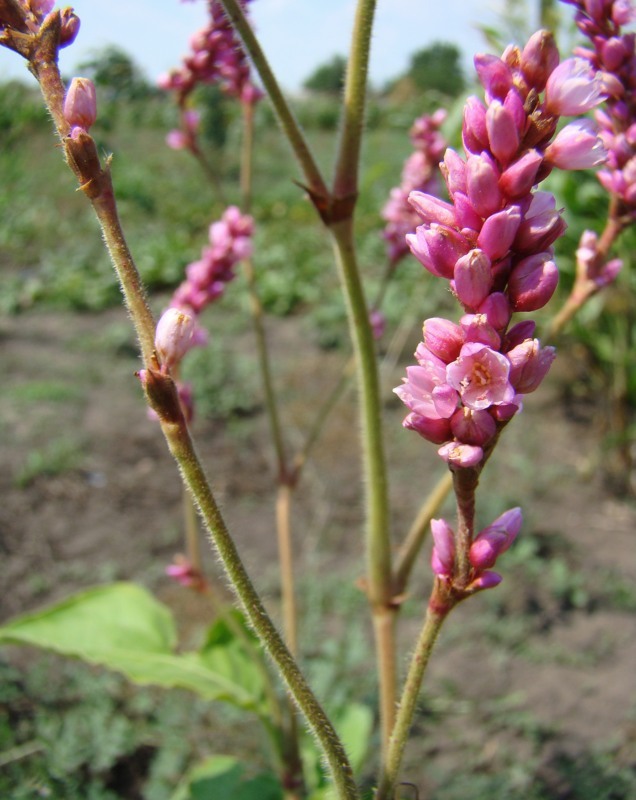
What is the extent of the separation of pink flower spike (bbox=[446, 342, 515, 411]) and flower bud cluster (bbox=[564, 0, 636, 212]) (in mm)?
592

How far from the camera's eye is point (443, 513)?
368 centimetres

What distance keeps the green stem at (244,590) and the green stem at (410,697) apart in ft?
0.21

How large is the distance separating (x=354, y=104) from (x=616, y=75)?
38cm

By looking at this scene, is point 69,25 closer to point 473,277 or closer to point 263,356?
point 473,277

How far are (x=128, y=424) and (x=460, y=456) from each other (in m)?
4.06

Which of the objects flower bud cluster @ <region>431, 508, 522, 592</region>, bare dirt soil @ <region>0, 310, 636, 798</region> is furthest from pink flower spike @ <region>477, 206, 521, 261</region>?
bare dirt soil @ <region>0, 310, 636, 798</region>

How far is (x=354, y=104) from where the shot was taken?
44.7 inches

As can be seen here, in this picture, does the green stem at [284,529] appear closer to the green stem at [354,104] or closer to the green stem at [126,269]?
the green stem at [354,104]

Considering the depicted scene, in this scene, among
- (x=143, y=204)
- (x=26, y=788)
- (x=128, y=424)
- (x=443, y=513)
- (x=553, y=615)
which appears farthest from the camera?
(x=143, y=204)

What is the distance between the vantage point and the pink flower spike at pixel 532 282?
0.65 metres

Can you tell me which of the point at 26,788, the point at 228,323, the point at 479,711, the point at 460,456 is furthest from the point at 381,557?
the point at 228,323

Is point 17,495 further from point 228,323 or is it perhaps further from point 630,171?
point 630,171

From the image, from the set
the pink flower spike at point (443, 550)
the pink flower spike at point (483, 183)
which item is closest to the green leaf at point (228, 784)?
the pink flower spike at point (443, 550)

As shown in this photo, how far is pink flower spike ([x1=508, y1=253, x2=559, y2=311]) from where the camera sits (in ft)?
2.13
